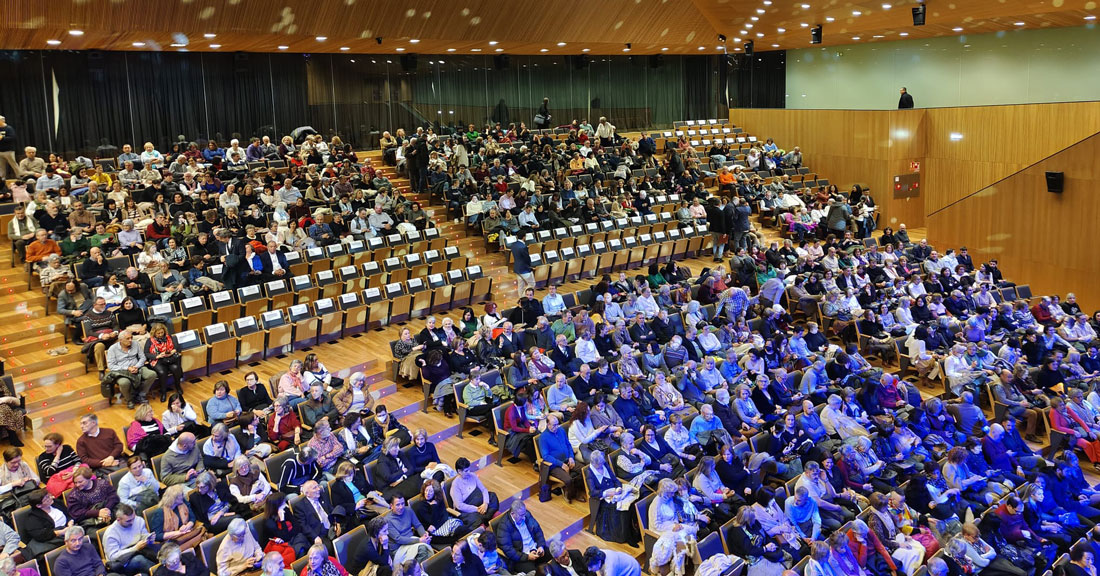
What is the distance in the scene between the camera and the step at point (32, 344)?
30.6 feet

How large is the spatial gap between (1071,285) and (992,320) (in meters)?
3.43

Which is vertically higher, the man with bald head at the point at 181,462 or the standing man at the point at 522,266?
the standing man at the point at 522,266

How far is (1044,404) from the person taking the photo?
30.3 ft

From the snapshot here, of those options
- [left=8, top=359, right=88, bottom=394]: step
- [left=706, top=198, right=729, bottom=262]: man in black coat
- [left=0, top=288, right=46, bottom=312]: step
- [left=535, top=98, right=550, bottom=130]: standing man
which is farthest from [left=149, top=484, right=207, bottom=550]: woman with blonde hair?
[left=535, top=98, right=550, bottom=130]: standing man

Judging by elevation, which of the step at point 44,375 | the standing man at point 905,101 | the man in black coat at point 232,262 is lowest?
the step at point 44,375

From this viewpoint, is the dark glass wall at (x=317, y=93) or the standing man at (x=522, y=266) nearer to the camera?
the standing man at (x=522, y=266)

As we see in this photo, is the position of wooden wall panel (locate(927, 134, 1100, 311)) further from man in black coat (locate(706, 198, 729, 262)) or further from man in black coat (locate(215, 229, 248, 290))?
man in black coat (locate(215, 229, 248, 290))

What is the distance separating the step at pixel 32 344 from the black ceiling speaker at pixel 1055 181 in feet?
44.6

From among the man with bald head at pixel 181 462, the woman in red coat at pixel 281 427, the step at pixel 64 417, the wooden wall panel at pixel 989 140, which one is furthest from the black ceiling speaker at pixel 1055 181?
the step at pixel 64 417

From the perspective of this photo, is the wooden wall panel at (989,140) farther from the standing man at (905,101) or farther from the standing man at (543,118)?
the standing man at (543,118)

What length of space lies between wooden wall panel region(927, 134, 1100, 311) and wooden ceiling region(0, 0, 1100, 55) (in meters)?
2.53

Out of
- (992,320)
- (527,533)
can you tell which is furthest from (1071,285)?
(527,533)

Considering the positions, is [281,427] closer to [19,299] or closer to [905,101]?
[19,299]

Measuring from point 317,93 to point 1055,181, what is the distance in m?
13.3
